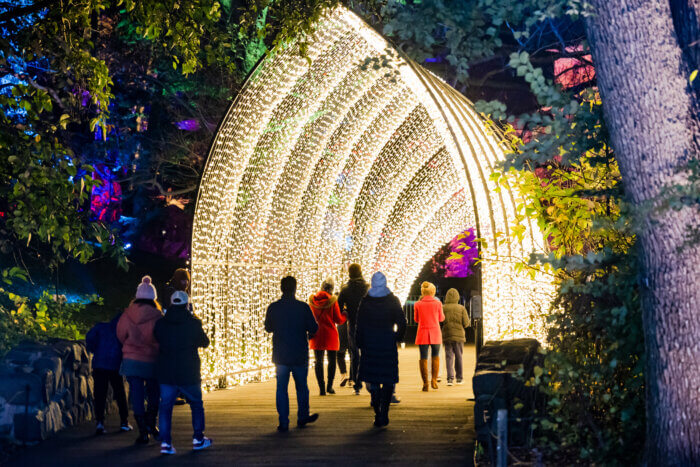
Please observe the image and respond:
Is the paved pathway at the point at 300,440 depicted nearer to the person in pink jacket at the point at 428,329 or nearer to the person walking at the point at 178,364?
the person walking at the point at 178,364

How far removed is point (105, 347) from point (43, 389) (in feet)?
2.49

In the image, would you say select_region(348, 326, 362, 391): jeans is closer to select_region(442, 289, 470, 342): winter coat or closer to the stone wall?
select_region(442, 289, 470, 342): winter coat

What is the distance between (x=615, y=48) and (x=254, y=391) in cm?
946

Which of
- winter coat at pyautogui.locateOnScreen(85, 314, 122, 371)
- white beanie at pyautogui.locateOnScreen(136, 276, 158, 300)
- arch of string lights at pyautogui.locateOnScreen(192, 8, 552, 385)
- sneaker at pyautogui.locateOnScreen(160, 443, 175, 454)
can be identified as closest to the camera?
sneaker at pyautogui.locateOnScreen(160, 443, 175, 454)

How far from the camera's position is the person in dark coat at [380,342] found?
10.4 meters

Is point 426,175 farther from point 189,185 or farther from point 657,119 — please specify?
point 657,119

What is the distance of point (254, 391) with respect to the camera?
1449 cm

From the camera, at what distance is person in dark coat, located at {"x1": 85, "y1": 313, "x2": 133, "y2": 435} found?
10.1 m

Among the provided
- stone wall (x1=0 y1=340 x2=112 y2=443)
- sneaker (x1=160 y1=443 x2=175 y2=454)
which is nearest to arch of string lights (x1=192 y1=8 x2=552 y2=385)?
stone wall (x1=0 y1=340 x2=112 y2=443)

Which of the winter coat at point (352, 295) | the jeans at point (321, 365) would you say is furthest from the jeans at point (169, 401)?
the winter coat at point (352, 295)

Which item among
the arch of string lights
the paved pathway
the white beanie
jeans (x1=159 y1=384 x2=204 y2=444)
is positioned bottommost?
the paved pathway

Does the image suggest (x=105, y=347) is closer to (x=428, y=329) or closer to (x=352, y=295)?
(x=352, y=295)

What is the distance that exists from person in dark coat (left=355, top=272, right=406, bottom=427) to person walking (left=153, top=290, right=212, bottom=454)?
2.17 metres

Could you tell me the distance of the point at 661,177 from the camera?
633 cm
